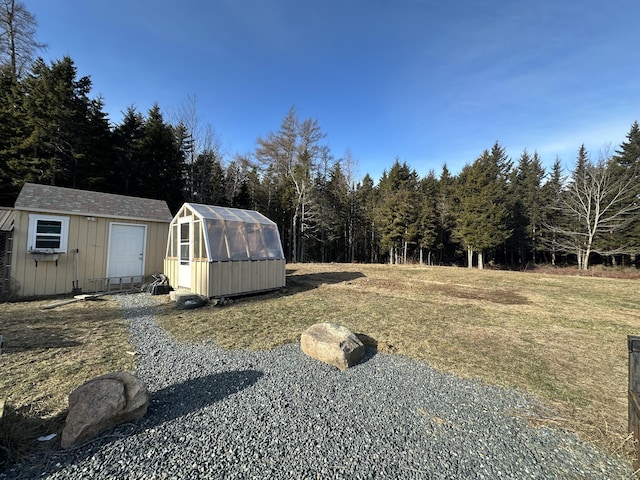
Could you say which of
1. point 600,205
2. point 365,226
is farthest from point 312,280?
point 600,205

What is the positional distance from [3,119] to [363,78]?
18.3m

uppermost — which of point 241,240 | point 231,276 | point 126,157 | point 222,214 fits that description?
point 126,157

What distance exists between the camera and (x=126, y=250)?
9742 mm

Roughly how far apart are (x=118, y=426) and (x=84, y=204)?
9621mm

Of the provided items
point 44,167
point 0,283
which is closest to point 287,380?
point 0,283

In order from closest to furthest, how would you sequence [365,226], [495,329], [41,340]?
[41,340] < [495,329] < [365,226]

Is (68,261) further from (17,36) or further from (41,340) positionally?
(17,36)

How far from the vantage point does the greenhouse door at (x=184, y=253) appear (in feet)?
28.7

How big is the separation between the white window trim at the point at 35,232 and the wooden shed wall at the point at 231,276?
2956 mm

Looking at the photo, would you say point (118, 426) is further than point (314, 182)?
No

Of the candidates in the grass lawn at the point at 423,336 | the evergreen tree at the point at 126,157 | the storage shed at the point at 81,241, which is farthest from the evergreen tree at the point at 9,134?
the grass lawn at the point at 423,336

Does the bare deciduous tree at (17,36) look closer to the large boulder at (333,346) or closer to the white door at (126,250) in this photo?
the white door at (126,250)

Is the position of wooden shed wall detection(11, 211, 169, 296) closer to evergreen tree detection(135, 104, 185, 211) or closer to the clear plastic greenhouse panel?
the clear plastic greenhouse panel

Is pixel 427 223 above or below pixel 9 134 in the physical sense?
below
